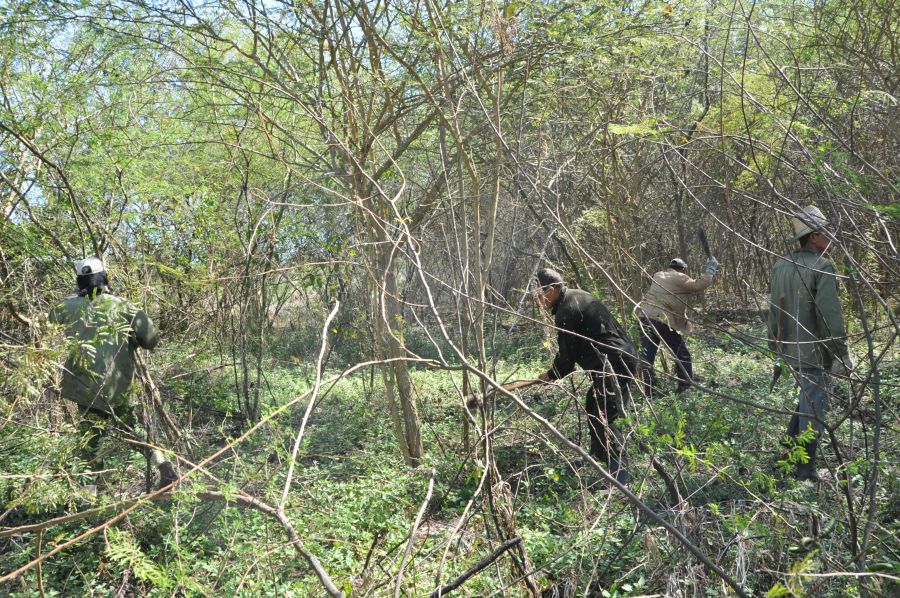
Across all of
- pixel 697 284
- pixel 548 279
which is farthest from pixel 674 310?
pixel 548 279

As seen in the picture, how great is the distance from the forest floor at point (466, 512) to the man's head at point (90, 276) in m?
0.90

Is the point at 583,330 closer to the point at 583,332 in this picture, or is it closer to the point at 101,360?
the point at 583,332

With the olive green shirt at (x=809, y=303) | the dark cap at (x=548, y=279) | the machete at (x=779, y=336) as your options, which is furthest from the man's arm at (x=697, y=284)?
the dark cap at (x=548, y=279)

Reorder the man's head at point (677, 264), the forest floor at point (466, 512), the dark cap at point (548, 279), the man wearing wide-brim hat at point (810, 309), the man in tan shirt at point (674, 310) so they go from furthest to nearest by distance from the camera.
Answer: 1. the man's head at point (677, 264)
2. the man in tan shirt at point (674, 310)
3. the dark cap at point (548, 279)
4. the man wearing wide-brim hat at point (810, 309)
5. the forest floor at point (466, 512)

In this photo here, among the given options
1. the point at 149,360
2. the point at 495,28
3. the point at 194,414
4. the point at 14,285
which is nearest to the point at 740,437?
the point at 495,28

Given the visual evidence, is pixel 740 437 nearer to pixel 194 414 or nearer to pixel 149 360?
pixel 194 414

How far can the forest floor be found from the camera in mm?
2721

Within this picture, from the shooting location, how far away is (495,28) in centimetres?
329

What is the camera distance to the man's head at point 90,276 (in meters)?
Answer: 4.64

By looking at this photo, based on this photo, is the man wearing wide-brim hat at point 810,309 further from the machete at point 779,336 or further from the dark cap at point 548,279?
the dark cap at point 548,279

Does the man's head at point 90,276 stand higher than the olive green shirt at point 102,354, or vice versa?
the man's head at point 90,276

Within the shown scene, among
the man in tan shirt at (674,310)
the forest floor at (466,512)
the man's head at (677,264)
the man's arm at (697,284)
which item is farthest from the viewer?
the man's head at (677,264)

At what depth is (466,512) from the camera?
2.41 metres

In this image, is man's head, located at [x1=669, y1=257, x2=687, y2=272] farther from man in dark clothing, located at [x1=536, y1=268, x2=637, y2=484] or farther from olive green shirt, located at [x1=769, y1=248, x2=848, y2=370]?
man in dark clothing, located at [x1=536, y1=268, x2=637, y2=484]
